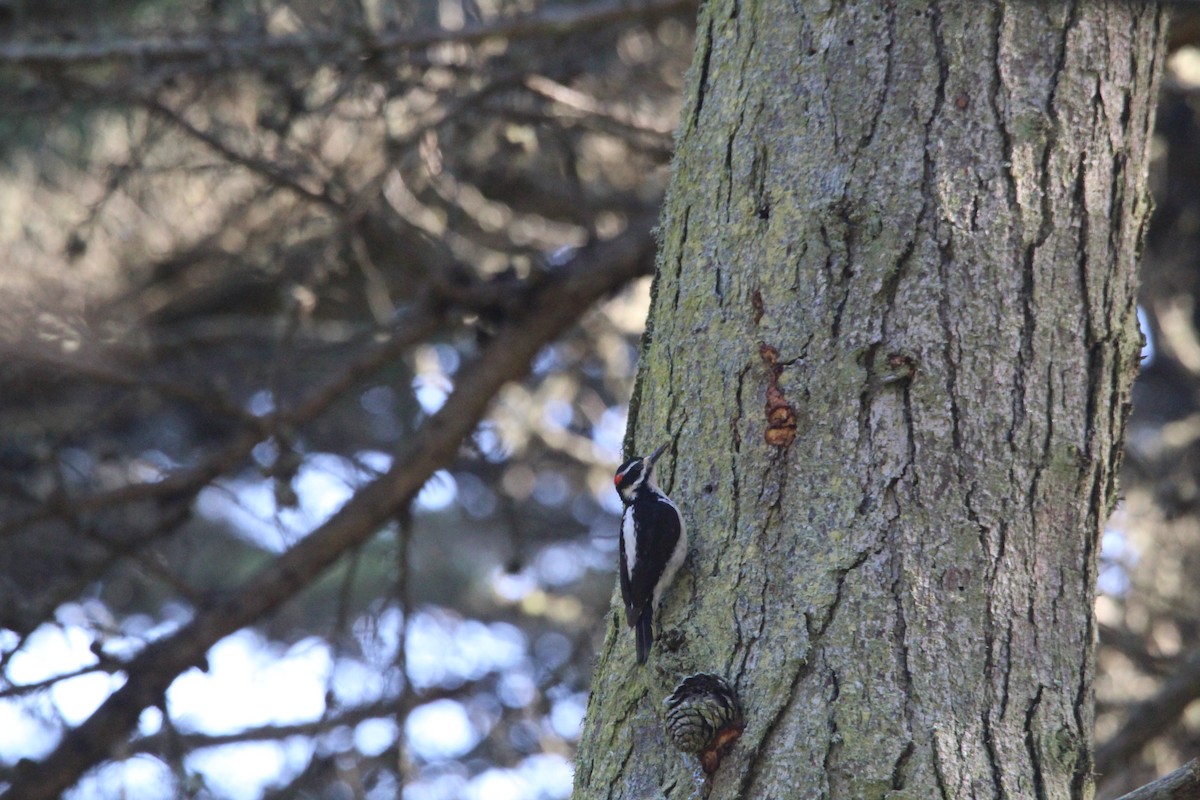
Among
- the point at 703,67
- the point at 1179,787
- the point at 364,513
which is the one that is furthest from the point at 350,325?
the point at 1179,787

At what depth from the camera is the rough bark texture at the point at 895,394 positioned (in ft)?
7.06

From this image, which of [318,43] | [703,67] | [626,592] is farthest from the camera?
[318,43]

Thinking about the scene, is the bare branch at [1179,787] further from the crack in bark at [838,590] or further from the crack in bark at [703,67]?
the crack in bark at [703,67]

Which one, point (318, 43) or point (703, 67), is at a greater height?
point (318, 43)

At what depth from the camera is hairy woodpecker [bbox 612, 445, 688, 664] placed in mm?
2463

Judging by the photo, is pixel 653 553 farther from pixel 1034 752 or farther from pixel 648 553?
pixel 1034 752

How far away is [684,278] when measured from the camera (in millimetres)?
2650

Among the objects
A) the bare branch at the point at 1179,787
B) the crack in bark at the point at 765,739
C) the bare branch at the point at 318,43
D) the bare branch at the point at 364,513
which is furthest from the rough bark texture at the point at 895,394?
the bare branch at the point at 364,513

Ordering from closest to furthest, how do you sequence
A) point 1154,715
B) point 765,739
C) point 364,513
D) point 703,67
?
point 765,739 < point 703,67 < point 1154,715 < point 364,513

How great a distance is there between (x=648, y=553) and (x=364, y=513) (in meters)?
2.15

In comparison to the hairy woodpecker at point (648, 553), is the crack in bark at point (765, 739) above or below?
below

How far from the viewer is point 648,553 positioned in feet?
8.72

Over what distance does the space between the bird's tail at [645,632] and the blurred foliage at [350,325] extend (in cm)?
215

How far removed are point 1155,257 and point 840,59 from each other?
16.5ft
